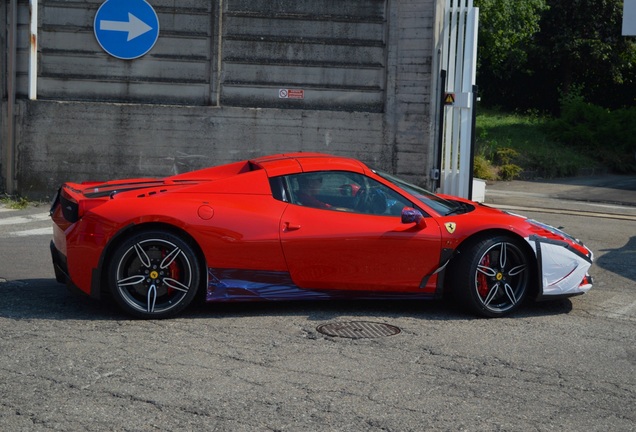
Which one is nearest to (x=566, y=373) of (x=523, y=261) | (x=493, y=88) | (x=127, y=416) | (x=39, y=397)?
(x=523, y=261)

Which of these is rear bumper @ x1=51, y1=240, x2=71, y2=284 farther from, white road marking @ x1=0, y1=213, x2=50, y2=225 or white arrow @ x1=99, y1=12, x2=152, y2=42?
white arrow @ x1=99, y1=12, x2=152, y2=42

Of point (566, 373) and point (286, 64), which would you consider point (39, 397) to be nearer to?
point (566, 373)

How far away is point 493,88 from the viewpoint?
39.2 m

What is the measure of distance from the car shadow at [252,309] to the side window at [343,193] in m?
0.81

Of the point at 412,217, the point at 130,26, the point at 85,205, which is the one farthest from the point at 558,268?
the point at 130,26

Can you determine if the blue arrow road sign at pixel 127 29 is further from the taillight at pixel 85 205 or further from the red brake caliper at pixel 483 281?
the red brake caliper at pixel 483 281

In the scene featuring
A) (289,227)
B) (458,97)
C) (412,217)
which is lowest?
(289,227)

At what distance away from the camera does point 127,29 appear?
14.5 meters

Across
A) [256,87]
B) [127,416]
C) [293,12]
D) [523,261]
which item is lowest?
[127,416]

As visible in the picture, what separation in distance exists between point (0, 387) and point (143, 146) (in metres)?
9.47

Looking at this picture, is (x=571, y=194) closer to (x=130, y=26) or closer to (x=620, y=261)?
(x=620, y=261)

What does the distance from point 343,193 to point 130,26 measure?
8.28m

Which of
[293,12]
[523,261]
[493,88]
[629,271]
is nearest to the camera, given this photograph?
[523,261]

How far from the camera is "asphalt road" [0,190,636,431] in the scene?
193 inches
